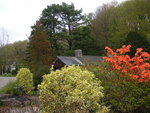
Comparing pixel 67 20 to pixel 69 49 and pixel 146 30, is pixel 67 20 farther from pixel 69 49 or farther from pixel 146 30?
pixel 146 30

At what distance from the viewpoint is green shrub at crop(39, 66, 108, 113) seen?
3.50m

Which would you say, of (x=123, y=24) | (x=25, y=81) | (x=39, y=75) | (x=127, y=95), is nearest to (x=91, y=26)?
(x=123, y=24)

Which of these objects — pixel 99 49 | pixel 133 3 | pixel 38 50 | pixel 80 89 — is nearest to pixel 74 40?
pixel 99 49

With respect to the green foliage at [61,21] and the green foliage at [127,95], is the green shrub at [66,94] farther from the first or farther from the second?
the green foliage at [61,21]

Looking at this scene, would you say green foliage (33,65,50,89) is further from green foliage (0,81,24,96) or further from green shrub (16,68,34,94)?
green foliage (0,81,24,96)

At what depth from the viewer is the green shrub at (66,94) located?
3502mm

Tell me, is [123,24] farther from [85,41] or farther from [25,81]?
[25,81]

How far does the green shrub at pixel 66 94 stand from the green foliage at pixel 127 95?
195 cm

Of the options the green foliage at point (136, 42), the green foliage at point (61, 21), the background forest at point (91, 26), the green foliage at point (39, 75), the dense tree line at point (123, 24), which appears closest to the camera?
the green foliage at point (39, 75)

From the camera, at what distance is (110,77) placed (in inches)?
251

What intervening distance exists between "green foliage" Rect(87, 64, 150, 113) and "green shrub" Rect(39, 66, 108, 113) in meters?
1.95

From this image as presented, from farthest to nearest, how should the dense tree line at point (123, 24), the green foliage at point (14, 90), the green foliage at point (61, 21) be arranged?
the green foliage at point (61, 21) → the dense tree line at point (123, 24) → the green foliage at point (14, 90)

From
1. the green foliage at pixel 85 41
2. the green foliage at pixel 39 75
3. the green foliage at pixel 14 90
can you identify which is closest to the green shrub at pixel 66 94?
the green foliage at pixel 14 90

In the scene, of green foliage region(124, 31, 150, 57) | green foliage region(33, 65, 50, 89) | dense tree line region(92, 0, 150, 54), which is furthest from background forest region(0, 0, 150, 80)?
green foliage region(33, 65, 50, 89)
